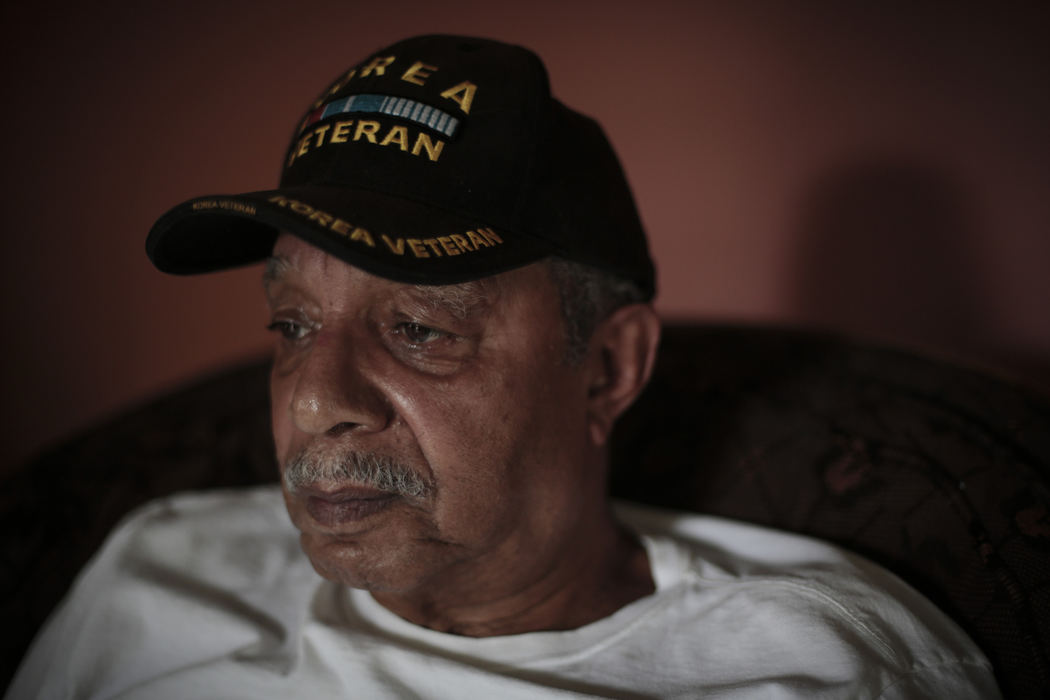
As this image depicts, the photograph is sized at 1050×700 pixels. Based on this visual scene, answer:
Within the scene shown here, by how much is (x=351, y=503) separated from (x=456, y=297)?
31 cm

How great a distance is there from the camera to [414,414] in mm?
922

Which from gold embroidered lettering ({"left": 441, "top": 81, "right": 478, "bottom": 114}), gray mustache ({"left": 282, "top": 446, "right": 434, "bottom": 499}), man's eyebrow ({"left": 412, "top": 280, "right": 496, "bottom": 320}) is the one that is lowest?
gray mustache ({"left": 282, "top": 446, "right": 434, "bottom": 499})

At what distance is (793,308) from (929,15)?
737 millimetres

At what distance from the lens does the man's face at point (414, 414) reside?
0.91 metres

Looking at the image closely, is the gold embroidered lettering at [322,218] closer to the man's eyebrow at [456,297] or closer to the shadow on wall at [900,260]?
the man's eyebrow at [456,297]

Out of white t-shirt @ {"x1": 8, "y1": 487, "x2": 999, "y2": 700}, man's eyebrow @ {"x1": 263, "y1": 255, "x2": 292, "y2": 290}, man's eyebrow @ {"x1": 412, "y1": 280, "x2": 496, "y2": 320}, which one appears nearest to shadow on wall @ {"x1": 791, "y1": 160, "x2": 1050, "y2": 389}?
white t-shirt @ {"x1": 8, "y1": 487, "x2": 999, "y2": 700}

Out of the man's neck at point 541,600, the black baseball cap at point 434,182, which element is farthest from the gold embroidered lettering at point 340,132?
the man's neck at point 541,600

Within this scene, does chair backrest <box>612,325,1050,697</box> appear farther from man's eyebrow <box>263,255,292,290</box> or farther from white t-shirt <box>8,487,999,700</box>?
man's eyebrow <box>263,255,292,290</box>

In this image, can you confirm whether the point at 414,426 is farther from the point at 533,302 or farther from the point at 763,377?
the point at 763,377

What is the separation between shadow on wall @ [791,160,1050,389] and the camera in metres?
1.66

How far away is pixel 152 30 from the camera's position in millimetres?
2068

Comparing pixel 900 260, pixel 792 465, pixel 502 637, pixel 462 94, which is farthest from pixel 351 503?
pixel 900 260

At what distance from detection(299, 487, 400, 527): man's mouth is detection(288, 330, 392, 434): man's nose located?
3.2 inches

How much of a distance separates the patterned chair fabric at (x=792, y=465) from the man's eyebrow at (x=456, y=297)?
643 mm
